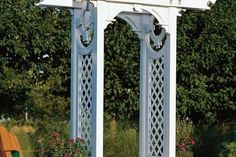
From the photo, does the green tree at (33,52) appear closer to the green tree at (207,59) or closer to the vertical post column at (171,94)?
the green tree at (207,59)

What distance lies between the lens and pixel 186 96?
52.9ft

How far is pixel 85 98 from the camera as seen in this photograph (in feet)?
33.7

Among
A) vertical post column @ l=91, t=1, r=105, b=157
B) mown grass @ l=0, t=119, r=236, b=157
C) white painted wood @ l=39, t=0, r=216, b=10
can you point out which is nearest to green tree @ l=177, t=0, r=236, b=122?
mown grass @ l=0, t=119, r=236, b=157

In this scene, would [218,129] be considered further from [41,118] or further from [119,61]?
[41,118]

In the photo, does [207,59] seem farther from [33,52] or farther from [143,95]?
[143,95]

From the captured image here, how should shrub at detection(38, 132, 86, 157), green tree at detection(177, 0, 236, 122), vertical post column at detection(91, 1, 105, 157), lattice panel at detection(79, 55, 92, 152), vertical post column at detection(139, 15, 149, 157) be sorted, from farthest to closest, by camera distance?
green tree at detection(177, 0, 236, 122)
vertical post column at detection(139, 15, 149, 157)
lattice panel at detection(79, 55, 92, 152)
shrub at detection(38, 132, 86, 157)
vertical post column at detection(91, 1, 105, 157)

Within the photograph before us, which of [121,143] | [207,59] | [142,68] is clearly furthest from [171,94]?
[207,59]

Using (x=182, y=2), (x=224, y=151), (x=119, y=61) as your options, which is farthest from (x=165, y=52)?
(x=119, y=61)

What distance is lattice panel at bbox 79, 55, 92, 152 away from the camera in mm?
10109

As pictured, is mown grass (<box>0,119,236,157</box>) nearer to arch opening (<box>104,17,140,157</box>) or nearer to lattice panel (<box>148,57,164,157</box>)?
arch opening (<box>104,17,140,157</box>)

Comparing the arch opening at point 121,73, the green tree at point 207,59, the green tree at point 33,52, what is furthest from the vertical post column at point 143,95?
the green tree at point 33,52

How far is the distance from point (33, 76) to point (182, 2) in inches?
267

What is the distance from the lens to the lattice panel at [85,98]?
10109 millimetres

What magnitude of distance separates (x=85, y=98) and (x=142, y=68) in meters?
1.09
